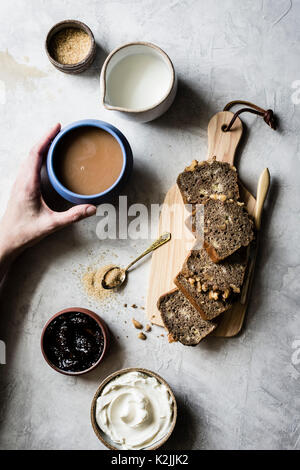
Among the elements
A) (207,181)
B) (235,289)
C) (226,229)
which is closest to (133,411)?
(235,289)

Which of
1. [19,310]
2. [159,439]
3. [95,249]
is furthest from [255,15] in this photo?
[159,439]

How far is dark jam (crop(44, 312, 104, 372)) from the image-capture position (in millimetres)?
1740

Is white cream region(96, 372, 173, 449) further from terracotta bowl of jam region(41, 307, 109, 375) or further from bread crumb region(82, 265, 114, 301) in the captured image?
bread crumb region(82, 265, 114, 301)

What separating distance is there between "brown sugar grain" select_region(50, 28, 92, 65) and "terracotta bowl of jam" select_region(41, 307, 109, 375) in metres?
0.99

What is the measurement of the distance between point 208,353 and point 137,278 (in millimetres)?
419

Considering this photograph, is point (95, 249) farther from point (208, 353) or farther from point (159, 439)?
point (159, 439)

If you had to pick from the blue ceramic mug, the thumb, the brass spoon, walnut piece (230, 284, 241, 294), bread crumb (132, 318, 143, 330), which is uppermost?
the blue ceramic mug

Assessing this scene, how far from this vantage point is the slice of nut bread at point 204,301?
1693 mm

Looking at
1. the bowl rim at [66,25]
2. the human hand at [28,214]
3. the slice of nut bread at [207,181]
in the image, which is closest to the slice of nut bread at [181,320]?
the slice of nut bread at [207,181]

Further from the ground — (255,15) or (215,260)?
(255,15)

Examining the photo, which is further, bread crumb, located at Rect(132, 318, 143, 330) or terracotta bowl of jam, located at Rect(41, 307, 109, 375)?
bread crumb, located at Rect(132, 318, 143, 330)

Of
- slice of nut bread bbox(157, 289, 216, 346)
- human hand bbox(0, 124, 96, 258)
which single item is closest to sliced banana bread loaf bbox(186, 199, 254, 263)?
slice of nut bread bbox(157, 289, 216, 346)

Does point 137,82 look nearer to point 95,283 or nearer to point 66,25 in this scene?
point 66,25
